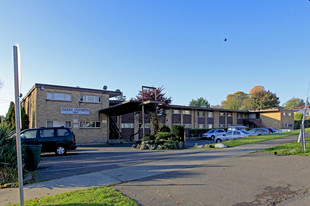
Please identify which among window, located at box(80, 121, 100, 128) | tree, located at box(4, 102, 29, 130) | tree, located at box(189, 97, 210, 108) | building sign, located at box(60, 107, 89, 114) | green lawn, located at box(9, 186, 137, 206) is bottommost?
green lawn, located at box(9, 186, 137, 206)

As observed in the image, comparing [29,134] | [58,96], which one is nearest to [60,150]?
[29,134]

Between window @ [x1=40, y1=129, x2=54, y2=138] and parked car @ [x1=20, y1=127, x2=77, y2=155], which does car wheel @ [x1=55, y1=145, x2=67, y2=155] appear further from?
window @ [x1=40, y1=129, x2=54, y2=138]

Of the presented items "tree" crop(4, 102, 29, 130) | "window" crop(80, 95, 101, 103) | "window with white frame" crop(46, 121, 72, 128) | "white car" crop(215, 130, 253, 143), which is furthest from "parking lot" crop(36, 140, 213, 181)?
"tree" crop(4, 102, 29, 130)

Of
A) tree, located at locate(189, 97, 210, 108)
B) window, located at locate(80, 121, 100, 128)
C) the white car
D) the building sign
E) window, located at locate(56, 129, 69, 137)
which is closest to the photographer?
window, located at locate(56, 129, 69, 137)

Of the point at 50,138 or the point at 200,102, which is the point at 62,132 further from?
the point at 200,102

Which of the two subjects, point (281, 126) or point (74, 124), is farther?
point (281, 126)

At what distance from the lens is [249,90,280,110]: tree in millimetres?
61750

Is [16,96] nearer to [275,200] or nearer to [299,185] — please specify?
[275,200]

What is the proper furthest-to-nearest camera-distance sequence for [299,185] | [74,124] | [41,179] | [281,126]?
[281,126] → [74,124] → [41,179] → [299,185]

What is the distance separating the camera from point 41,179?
705cm

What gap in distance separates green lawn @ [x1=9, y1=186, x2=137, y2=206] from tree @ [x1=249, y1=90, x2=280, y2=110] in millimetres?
64175

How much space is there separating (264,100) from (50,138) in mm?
60146

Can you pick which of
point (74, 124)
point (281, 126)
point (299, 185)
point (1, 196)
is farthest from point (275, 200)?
point (281, 126)

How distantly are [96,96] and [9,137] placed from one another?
1746 cm
